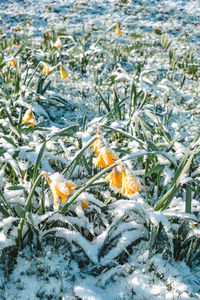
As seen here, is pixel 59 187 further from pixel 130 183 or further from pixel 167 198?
pixel 167 198

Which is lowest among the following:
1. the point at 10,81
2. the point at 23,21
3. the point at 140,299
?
the point at 140,299

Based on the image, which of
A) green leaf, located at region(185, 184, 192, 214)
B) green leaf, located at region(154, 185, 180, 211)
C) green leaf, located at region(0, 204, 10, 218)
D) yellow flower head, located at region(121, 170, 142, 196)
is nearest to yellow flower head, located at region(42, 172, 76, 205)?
yellow flower head, located at region(121, 170, 142, 196)

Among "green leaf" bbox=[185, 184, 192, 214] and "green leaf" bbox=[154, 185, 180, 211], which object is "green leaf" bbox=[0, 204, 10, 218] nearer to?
"green leaf" bbox=[154, 185, 180, 211]

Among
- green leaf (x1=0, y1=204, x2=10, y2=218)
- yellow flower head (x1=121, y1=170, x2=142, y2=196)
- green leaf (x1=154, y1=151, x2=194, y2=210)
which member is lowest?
green leaf (x1=0, y1=204, x2=10, y2=218)

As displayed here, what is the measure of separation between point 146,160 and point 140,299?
911 mm

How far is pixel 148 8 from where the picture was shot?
7156 mm

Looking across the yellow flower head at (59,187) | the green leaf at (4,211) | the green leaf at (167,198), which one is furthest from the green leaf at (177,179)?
the green leaf at (4,211)

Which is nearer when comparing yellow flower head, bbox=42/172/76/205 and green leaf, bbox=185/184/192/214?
yellow flower head, bbox=42/172/76/205

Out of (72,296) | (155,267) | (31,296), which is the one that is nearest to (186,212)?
(155,267)

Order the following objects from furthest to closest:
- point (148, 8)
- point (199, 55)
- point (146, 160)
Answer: point (148, 8) < point (199, 55) < point (146, 160)

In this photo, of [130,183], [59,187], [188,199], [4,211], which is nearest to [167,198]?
[188,199]

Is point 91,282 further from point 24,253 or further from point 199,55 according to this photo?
point 199,55

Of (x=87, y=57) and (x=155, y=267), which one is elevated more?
(x=87, y=57)

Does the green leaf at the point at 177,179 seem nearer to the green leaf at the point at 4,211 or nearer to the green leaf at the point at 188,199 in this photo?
the green leaf at the point at 188,199
